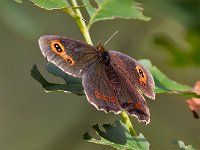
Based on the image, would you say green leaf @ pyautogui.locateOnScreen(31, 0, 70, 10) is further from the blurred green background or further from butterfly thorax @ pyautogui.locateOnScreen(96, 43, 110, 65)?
the blurred green background

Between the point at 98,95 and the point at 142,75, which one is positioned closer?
the point at 98,95

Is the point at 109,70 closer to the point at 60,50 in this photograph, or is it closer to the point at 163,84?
A: the point at 60,50

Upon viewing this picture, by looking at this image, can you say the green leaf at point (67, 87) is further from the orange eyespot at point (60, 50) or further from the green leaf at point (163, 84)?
the green leaf at point (163, 84)

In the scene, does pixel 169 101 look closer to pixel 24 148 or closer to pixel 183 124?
pixel 183 124

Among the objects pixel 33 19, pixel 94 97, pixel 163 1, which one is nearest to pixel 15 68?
pixel 33 19

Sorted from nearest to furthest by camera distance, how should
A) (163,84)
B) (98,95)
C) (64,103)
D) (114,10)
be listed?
(98,95) → (163,84) → (114,10) → (64,103)

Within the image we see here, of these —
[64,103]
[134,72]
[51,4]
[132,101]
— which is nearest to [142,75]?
[134,72]

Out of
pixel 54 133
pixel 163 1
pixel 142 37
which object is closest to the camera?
pixel 163 1
